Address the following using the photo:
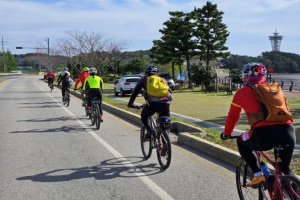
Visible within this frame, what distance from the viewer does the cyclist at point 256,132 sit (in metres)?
3.88

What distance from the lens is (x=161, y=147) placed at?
22.7 feet

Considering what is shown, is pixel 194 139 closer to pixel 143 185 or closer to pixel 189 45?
pixel 143 185

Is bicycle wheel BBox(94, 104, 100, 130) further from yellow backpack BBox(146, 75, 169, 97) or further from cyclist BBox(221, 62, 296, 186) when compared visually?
cyclist BBox(221, 62, 296, 186)

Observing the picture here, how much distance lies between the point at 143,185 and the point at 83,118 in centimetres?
889

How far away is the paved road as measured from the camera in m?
5.46

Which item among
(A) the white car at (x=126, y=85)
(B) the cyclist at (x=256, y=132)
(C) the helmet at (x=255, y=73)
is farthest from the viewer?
(A) the white car at (x=126, y=85)

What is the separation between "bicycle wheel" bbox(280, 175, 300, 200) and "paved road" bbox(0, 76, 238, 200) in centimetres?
152

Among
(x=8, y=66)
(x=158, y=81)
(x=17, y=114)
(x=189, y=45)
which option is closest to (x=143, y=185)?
(x=158, y=81)

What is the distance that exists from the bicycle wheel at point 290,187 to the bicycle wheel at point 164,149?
9.82 ft

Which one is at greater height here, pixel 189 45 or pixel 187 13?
pixel 187 13

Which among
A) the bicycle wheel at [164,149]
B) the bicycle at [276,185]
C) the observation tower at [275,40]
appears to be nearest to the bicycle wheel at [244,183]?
the bicycle at [276,185]

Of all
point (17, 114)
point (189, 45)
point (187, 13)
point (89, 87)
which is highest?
point (187, 13)

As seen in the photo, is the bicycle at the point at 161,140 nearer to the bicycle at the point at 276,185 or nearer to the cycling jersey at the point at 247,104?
the bicycle at the point at 276,185

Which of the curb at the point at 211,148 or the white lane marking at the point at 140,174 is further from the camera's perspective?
the curb at the point at 211,148
